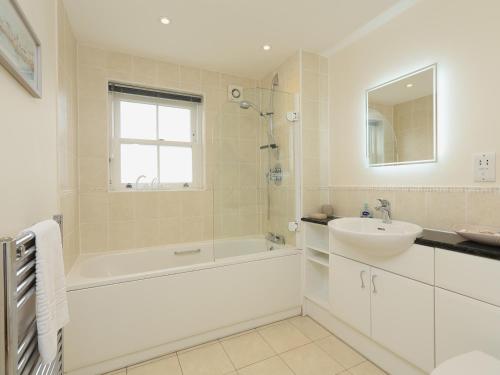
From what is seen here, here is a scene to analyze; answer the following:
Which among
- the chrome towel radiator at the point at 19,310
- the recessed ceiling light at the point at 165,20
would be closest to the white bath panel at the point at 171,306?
the chrome towel radiator at the point at 19,310

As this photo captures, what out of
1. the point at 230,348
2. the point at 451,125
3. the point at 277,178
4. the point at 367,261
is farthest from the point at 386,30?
the point at 230,348

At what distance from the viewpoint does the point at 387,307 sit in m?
1.53

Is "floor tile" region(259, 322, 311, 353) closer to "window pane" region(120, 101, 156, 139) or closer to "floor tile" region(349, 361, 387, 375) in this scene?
"floor tile" region(349, 361, 387, 375)

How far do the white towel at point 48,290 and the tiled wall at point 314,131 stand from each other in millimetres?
1821

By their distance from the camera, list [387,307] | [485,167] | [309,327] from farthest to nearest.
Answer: [309,327]
[387,307]
[485,167]

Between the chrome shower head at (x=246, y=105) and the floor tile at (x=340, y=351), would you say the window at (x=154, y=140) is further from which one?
the floor tile at (x=340, y=351)

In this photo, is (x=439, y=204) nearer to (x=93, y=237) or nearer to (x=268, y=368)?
(x=268, y=368)

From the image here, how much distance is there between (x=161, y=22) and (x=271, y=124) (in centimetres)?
125

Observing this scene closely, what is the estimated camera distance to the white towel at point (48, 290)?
2.81 feet

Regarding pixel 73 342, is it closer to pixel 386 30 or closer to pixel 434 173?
pixel 434 173

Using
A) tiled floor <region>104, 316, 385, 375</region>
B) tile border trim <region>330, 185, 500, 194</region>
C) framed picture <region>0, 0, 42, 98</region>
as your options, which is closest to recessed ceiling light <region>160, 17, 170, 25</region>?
framed picture <region>0, 0, 42, 98</region>

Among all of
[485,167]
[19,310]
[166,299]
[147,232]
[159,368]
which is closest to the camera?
[19,310]

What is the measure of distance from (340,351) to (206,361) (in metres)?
0.95

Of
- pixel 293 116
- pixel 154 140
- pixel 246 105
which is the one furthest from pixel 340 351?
pixel 154 140
